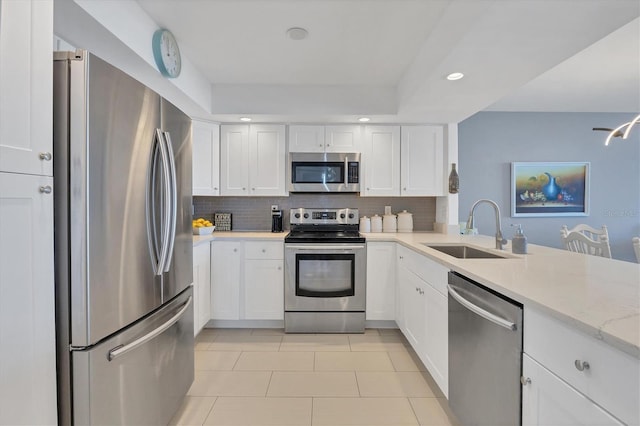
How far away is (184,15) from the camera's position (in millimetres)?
1952

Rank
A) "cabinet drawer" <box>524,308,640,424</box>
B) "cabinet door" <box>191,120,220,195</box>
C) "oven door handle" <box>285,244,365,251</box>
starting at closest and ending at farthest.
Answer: "cabinet drawer" <box>524,308,640,424</box>
"oven door handle" <box>285,244,365,251</box>
"cabinet door" <box>191,120,220,195</box>

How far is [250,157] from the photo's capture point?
342cm

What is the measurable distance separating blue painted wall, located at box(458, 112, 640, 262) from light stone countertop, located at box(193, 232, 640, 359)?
2.63m

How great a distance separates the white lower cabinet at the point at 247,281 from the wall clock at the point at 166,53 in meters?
1.59

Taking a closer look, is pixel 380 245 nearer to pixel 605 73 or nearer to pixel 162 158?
pixel 162 158

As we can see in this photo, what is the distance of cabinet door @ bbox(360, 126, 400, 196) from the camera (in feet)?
11.2

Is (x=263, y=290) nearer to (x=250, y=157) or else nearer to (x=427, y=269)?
(x=250, y=157)

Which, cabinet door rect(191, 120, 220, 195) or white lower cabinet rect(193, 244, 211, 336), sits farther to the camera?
cabinet door rect(191, 120, 220, 195)

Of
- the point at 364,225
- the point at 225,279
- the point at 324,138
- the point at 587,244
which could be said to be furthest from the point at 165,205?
the point at 587,244

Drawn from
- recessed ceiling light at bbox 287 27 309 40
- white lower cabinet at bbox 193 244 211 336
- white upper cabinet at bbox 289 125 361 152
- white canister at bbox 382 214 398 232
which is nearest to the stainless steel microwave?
white upper cabinet at bbox 289 125 361 152

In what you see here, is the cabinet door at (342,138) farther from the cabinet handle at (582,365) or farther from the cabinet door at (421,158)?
the cabinet handle at (582,365)

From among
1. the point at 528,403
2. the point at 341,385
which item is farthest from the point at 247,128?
the point at 528,403

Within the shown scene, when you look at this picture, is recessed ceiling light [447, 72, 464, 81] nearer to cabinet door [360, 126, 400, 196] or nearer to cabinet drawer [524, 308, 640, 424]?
cabinet door [360, 126, 400, 196]

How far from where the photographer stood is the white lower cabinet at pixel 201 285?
265 centimetres
